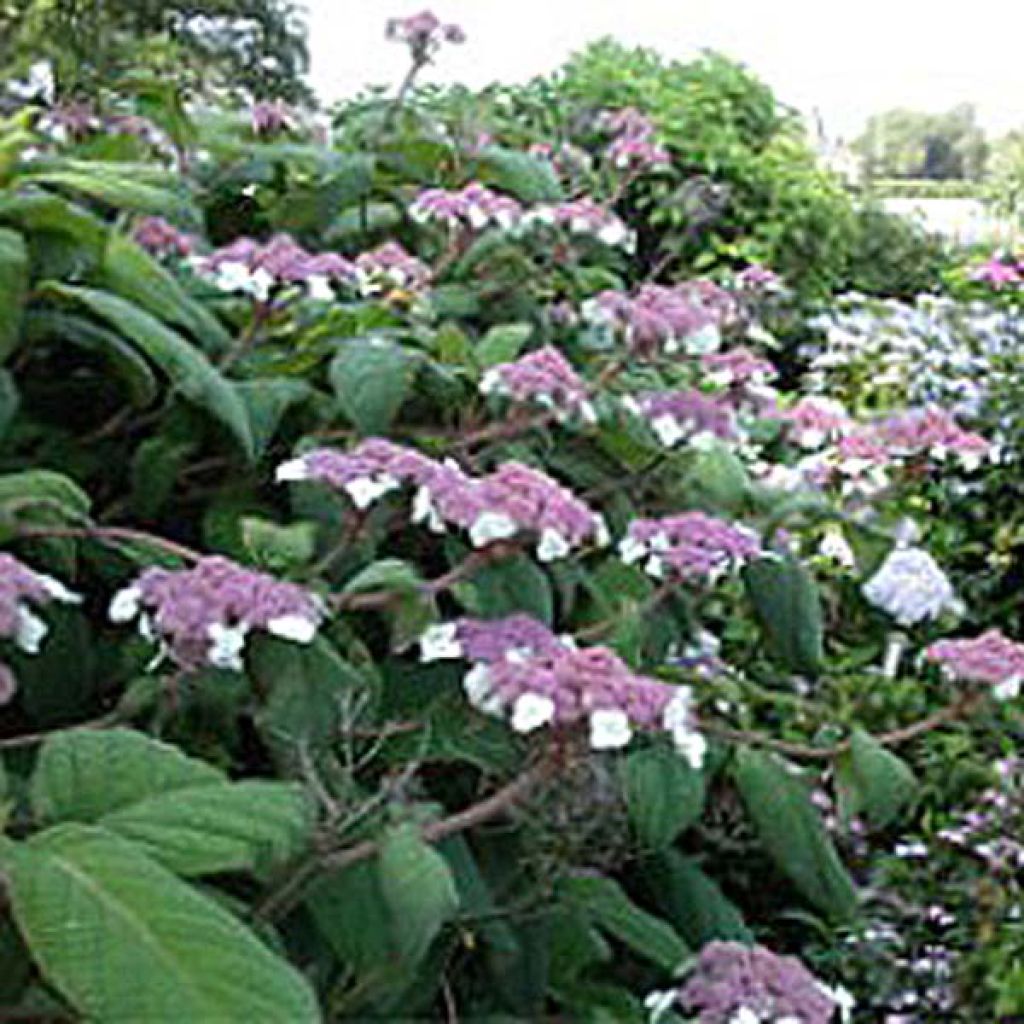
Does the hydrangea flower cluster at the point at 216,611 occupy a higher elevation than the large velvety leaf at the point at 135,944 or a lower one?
higher

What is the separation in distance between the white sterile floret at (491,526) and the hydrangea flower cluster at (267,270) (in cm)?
37

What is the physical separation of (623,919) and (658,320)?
1.58 feet

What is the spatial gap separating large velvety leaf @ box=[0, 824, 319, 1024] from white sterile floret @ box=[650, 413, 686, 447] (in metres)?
0.73

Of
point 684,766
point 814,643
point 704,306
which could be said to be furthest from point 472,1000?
point 704,306

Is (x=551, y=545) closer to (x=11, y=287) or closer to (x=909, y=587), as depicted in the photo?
(x=11, y=287)

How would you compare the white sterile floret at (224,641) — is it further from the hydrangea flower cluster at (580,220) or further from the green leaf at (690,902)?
the hydrangea flower cluster at (580,220)

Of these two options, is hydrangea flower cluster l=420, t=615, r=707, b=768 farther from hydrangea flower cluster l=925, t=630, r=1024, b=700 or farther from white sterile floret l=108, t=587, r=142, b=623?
hydrangea flower cluster l=925, t=630, r=1024, b=700

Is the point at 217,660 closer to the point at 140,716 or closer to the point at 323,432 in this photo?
the point at 140,716

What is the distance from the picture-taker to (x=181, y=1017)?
935mm

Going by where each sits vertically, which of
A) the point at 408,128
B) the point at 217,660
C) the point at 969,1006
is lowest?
the point at 969,1006

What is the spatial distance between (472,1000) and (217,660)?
0.44m

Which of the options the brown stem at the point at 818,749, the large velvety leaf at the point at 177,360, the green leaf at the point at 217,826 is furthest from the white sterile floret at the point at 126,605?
the brown stem at the point at 818,749

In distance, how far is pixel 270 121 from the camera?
2240mm

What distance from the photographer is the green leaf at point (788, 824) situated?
1428 mm
